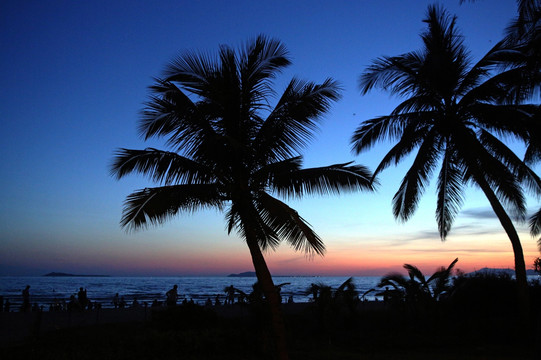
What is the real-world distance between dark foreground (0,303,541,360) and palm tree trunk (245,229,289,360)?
211 centimetres

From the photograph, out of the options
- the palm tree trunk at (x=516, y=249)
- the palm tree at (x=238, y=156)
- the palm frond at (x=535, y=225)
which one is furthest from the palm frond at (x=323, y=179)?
the palm frond at (x=535, y=225)

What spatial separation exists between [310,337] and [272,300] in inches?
267

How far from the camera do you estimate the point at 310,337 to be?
14.4 meters

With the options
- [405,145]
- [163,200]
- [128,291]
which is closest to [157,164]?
[163,200]

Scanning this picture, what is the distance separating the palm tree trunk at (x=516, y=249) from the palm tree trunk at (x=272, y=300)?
7586mm

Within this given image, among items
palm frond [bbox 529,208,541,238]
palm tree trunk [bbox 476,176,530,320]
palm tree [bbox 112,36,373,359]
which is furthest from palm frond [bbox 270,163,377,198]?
palm frond [bbox 529,208,541,238]

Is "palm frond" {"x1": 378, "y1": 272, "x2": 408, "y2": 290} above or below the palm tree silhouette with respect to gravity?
below

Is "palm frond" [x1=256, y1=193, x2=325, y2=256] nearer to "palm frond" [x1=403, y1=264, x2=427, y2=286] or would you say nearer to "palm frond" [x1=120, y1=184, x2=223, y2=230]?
"palm frond" [x1=120, y1=184, x2=223, y2=230]

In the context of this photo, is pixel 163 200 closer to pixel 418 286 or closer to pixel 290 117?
pixel 290 117

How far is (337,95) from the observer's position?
9609mm

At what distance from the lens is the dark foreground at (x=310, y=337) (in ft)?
33.1

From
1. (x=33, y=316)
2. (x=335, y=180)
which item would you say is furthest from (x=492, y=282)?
(x=33, y=316)

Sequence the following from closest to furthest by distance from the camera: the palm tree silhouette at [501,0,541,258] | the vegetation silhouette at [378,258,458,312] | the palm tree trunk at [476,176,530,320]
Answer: the palm tree silhouette at [501,0,541,258] < the palm tree trunk at [476,176,530,320] < the vegetation silhouette at [378,258,458,312]

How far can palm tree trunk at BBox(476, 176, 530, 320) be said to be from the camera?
39.1 feet
